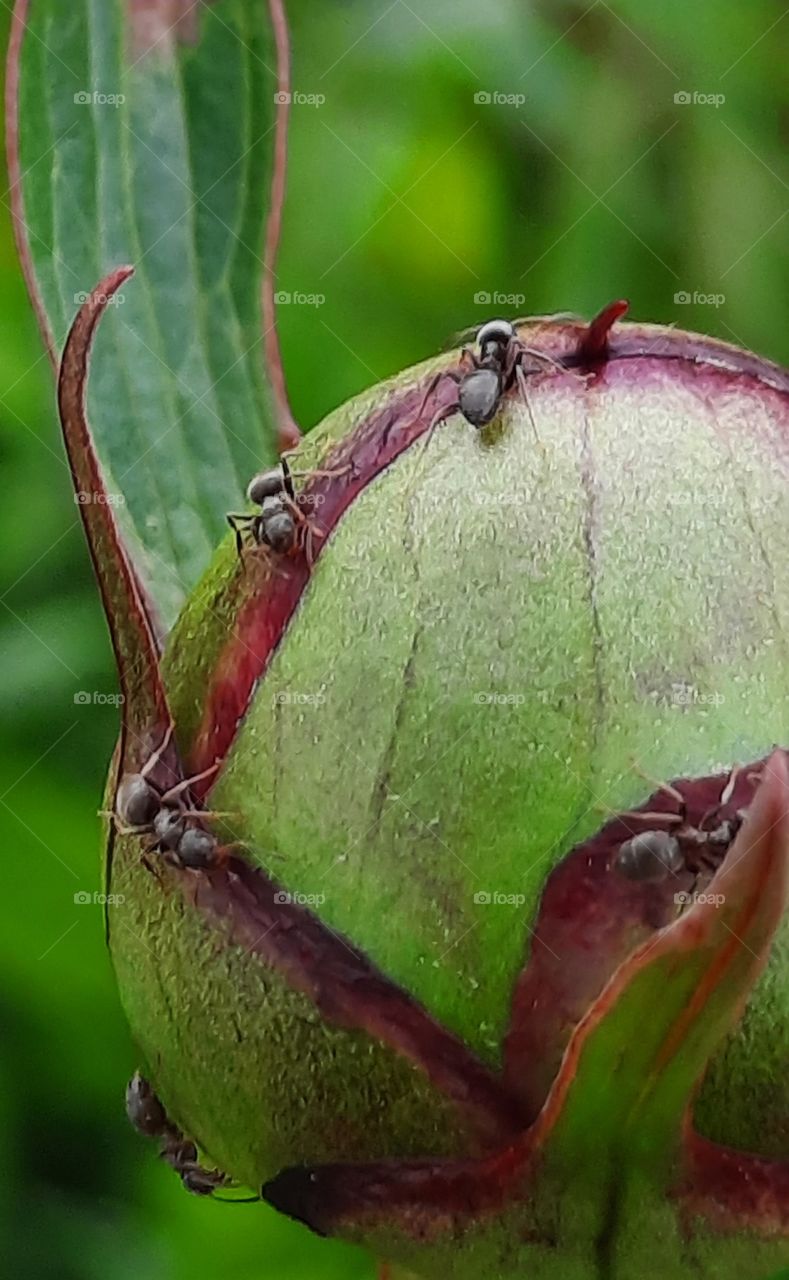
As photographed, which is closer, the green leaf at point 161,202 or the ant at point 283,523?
the ant at point 283,523

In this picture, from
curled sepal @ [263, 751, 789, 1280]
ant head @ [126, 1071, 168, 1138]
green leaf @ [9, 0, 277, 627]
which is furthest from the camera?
green leaf @ [9, 0, 277, 627]

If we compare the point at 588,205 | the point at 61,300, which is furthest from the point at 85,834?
the point at 588,205

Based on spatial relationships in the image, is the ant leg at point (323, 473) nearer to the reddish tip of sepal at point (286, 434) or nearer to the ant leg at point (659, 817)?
the ant leg at point (659, 817)

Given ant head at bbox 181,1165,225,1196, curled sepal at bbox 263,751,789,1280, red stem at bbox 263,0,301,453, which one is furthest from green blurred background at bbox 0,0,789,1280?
curled sepal at bbox 263,751,789,1280

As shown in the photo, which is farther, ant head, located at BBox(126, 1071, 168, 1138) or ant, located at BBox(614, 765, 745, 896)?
ant head, located at BBox(126, 1071, 168, 1138)

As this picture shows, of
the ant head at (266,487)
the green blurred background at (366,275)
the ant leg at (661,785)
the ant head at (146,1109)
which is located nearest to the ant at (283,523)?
the ant head at (266,487)

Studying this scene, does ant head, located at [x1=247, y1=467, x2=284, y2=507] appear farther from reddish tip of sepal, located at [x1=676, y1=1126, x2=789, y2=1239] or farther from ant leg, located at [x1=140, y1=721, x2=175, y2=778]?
reddish tip of sepal, located at [x1=676, y1=1126, x2=789, y2=1239]

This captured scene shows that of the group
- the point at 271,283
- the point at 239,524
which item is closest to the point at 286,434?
the point at 271,283

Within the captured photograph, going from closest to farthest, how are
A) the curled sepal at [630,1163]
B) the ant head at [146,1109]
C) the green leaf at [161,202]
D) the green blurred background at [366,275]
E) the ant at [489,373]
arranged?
1. the curled sepal at [630,1163]
2. the ant at [489,373]
3. the ant head at [146,1109]
4. the green leaf at [161,202]
5. the green blurred background at [366,275]
